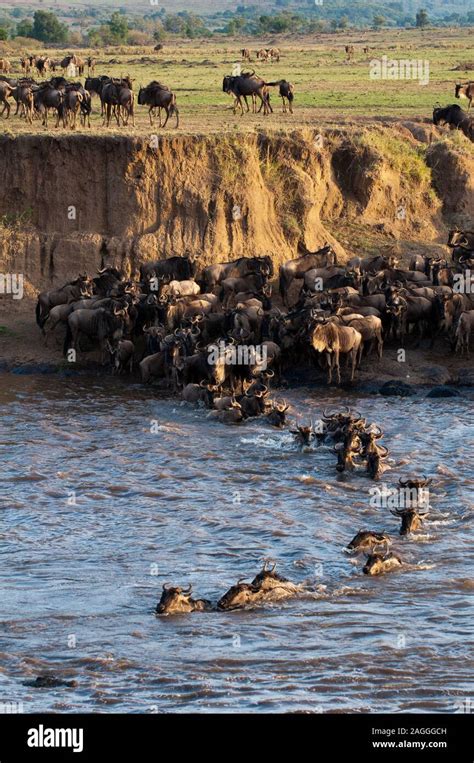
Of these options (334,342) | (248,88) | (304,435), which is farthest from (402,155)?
(304,435)

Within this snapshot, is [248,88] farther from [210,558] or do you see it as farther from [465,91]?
[210,558]

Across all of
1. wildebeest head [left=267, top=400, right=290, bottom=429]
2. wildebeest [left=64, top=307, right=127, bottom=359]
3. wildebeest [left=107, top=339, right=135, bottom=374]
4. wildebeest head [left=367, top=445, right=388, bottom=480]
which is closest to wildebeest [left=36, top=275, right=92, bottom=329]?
wildebeest [left=64, top=307, right=127, bottom=359]

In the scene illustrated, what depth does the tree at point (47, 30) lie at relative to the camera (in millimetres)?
78938

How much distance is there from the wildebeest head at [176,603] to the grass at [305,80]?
48.1ft

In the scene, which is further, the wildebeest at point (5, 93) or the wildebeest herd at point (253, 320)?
the wildebeest at point (5, 93)

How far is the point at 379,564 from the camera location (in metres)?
15.6

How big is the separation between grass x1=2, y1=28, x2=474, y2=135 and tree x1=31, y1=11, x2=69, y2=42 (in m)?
11.5

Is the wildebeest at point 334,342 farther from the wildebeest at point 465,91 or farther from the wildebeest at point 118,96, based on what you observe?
the wildebeest at point 465,91

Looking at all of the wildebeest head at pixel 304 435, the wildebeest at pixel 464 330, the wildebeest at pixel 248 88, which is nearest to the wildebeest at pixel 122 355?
the wildebeest head at pixel 304 435

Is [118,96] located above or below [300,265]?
above

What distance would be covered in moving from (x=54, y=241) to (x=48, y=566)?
11.3 m

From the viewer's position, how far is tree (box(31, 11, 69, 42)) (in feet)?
259

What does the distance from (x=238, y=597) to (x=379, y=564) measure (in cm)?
182

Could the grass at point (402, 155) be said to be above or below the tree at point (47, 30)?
below
